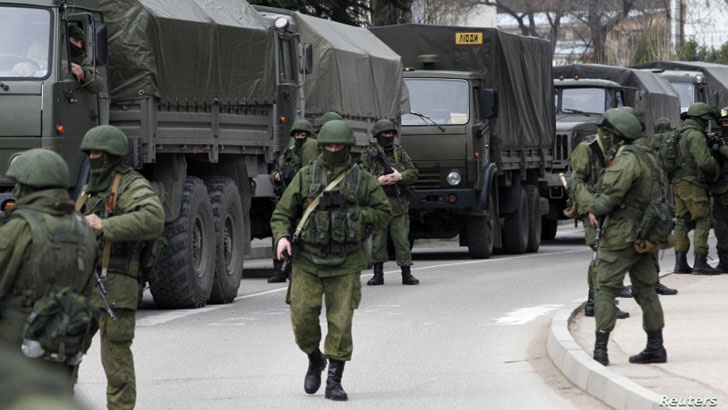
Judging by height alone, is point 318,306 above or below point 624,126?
below

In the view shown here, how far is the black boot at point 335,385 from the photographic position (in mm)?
9422

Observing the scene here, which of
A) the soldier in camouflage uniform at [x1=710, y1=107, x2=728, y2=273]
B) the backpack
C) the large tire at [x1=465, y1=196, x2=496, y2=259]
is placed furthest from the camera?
the large tire at [x1=465, y1=196, x2=496, y2=259]

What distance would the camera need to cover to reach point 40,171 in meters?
6.25

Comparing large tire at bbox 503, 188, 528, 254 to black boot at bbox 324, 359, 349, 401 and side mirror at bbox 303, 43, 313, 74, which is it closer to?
side mirror at bbox 303, 43, 313, 74

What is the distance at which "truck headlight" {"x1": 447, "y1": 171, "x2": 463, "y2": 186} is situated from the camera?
22.5 meters

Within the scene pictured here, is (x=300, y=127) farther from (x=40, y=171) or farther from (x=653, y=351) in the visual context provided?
(x=40, y=171)

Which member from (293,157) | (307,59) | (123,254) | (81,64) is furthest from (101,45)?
(123,254)

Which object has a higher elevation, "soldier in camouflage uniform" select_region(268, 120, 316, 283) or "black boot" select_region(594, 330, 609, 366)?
"soldier in camouflage uniform" select_region(268, 120, 316, 283)

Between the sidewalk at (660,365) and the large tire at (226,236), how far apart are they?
3.91 metres

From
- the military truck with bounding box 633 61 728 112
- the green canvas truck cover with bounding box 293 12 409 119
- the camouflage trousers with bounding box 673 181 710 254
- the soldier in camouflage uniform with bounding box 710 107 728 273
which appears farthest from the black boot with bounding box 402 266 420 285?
the military truck with bounding box 633 61 728 112

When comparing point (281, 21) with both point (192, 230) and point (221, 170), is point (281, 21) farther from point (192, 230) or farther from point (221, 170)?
point (192, 230)

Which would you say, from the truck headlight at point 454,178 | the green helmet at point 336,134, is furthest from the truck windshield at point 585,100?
the green helmet at point 336,134

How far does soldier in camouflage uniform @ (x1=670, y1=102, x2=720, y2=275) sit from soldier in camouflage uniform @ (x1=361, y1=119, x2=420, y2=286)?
319 cm

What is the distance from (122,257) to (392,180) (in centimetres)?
904
